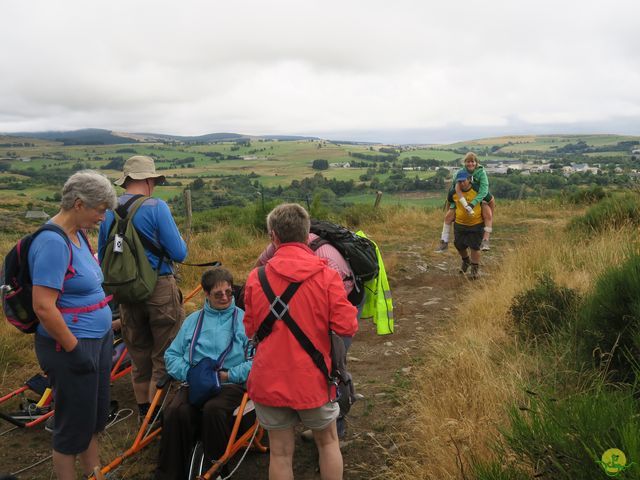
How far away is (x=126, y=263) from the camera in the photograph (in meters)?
3.16

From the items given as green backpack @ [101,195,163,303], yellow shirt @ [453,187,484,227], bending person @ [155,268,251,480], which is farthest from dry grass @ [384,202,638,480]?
green backpack @ [101,195,163,303]

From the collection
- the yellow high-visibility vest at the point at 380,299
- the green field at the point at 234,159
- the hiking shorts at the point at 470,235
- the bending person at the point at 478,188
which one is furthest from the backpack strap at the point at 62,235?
the green field at the point at 234,159

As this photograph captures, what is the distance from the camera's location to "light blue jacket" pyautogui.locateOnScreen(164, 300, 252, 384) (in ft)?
10.1

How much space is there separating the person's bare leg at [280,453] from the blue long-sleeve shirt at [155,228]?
152 centimetres

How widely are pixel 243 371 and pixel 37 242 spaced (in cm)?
145

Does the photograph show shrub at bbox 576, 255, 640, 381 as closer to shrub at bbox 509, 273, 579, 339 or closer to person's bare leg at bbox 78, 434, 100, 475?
shrub at bbox 509, 273, 579, 339

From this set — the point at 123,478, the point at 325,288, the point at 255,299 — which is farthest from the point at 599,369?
the point at 123,478

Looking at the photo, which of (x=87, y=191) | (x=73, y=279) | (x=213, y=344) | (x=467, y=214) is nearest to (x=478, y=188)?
(x=467, y=214)

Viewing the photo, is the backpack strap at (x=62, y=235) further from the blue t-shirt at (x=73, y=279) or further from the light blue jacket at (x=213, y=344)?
the light blue jacket at (x=213, y=344)

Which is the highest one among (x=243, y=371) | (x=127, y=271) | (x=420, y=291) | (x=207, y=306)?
(x=127, y=271)

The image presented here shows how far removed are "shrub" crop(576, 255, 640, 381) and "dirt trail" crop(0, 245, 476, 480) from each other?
1.40 metres

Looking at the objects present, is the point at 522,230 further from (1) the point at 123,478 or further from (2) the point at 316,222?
(1) the point at 123,478

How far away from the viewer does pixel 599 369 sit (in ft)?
9.48

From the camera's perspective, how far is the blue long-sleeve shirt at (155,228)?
3.25m
